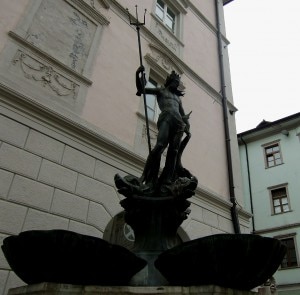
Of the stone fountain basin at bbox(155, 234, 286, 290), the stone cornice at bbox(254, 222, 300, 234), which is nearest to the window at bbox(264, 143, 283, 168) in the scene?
the stone cornice at bbox(254, 222, 300, 234)

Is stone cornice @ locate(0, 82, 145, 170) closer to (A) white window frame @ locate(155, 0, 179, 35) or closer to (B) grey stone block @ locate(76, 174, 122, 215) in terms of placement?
(B) grey stone block @ locate(76, 174, 122, 215)

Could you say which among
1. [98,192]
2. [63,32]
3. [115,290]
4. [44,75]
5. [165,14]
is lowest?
[115,290]

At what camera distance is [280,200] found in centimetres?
1998

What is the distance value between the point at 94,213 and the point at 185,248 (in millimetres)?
3517

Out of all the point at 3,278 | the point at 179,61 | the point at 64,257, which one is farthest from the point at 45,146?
the point at 179,61

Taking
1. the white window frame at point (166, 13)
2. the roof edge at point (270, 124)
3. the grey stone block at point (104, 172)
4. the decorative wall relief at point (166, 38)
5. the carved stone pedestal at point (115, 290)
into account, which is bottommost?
the carved stone pedestal at point (115, 290)

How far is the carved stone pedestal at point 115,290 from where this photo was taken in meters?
2.19

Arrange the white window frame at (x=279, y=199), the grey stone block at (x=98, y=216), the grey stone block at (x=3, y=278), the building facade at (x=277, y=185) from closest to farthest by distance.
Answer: the grey stone block at (x=3, y=278)
the grey stone block at (x=98, y=216)
the building facade at (x=277, y=185)
the white window frame at (x=279, y=199)

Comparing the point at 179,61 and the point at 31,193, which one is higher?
the point at 179,61

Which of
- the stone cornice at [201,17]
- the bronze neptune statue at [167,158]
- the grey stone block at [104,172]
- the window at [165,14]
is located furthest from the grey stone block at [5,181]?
the stone cornice at [201,17]

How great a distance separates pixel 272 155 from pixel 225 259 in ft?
68.0

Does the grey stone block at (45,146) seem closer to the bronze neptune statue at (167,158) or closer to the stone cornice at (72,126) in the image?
the stone cornice at (72,126)

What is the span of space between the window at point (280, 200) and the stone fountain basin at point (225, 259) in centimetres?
1856

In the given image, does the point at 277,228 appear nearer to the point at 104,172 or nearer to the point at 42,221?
the point at 104,172
